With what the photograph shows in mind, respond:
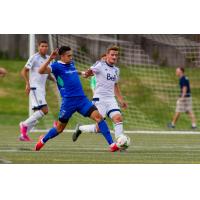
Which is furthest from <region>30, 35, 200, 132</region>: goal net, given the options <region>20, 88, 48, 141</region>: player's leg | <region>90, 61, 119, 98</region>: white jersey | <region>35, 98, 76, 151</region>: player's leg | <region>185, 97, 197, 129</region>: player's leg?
<region>35, 98, 76, 151</region>: player's leg

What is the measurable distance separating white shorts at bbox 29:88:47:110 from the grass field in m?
0.80

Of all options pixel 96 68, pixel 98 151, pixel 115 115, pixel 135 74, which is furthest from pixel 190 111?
pixel 98 151

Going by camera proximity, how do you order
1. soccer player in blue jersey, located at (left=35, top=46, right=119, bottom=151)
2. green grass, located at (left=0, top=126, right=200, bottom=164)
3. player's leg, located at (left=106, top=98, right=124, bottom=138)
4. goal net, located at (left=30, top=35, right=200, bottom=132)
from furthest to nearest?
goal net, located at (left=30, top=35, right=200, bottom=132), player's leg, located at (left=106, top=98, right=124, bottom=138), soccer player in blue jersey, located at (left=35, top=46, right=119, bottom=151), green grass, located at (left=0, top=126, right=200, bottom=164)

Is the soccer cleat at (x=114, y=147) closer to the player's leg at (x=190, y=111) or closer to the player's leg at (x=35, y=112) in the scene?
the player's leg at (x=35, y=112)

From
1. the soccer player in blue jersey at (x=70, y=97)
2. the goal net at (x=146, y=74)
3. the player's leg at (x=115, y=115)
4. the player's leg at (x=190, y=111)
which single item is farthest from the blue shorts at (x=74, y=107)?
the player's leg at (x=190, y=111)

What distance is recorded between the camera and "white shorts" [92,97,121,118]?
15.4m

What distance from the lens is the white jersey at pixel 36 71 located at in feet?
59.1

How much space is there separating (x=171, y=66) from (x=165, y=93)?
1.78 metres

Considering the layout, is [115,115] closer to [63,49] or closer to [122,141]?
[122,141]

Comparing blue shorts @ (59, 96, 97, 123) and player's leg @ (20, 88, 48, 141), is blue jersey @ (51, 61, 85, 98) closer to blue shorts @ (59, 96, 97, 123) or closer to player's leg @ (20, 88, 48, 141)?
blue shorts @ (59, 96, 97, 123)

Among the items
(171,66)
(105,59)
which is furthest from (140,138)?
(171,66)

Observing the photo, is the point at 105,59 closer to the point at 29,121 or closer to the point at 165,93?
the point at 29,121

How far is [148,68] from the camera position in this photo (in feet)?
92.6

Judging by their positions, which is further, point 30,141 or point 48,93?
point 48,93
